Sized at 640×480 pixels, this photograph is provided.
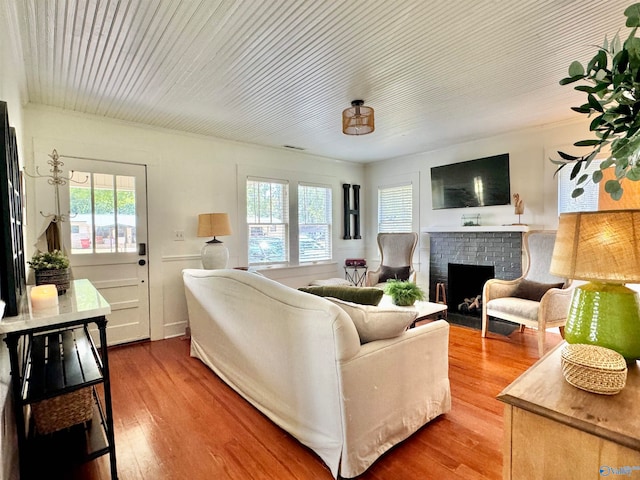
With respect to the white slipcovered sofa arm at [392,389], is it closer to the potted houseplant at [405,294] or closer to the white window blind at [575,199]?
the potted houseplant at [405,294]

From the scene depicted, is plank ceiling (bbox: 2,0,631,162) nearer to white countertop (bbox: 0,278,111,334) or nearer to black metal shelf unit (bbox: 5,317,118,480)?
white countertop (bbox: 0,278,111,334)

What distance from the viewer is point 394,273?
475cm

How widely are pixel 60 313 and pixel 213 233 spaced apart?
252cm

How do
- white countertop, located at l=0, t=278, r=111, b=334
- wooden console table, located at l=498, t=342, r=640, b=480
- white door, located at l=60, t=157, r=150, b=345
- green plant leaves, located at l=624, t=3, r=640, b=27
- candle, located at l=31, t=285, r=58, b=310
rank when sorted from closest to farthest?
green plant leaves, located at l=624, t=3, r=640, b=27 → wooden console table, located at l=498, t=342, r=640, b=480 → white countertop, located at l=0, t=278, r=111, b=334 → candle, located at l=31, t=285, r=58, b=310 → white door, located at l=60, t=157, r=150, b=345

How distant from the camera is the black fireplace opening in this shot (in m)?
4.60

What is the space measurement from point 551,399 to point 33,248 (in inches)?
157

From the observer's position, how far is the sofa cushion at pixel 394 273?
4.68 meters

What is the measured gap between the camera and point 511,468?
Answer: 0.90 metres

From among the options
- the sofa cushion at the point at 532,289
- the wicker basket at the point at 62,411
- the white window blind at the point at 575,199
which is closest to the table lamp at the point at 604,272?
the wicker basket at the point at 62,411

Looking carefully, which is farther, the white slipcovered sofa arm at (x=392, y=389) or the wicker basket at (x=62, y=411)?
the wicker basket at (x=62, y=411)

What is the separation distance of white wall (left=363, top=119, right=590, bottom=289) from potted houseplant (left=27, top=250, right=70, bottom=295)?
447cm

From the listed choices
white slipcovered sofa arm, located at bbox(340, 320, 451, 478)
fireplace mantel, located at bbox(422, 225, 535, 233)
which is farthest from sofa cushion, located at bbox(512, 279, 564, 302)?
white slipcovered sofa arm, located at bbox(340, 320, 451, 478)

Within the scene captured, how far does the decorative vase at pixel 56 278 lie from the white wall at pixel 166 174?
154 centimetres

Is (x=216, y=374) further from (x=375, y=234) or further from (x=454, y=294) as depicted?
(x=375, y=234)
